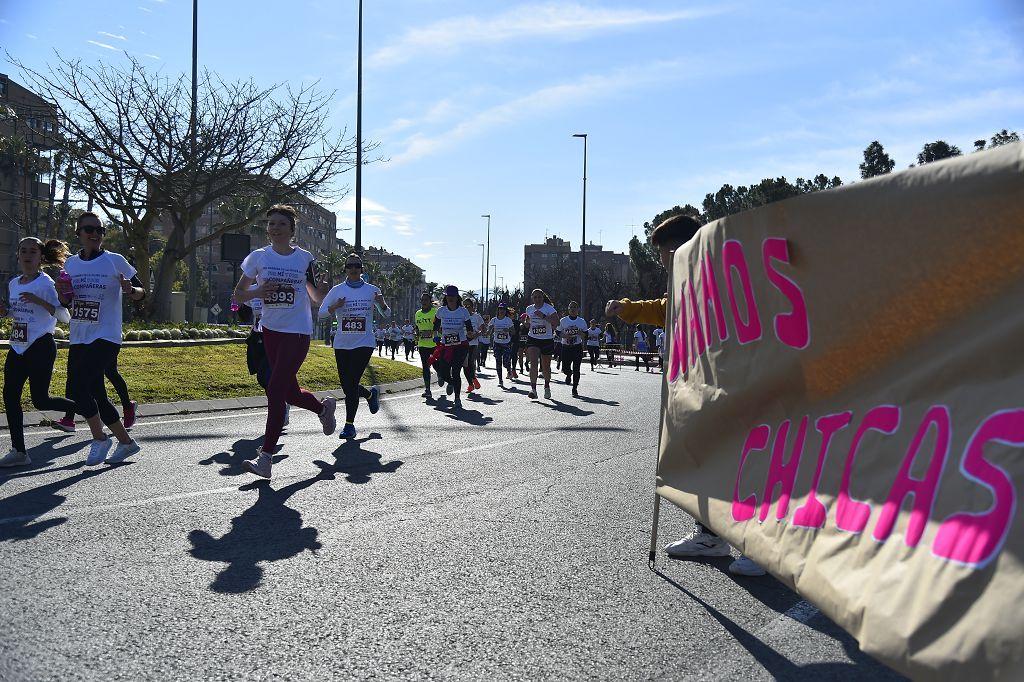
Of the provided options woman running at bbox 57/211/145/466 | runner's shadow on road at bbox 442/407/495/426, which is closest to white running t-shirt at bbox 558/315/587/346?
runner's shadow on road at bbox 442/407/495/426

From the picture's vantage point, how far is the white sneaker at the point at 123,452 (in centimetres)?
711

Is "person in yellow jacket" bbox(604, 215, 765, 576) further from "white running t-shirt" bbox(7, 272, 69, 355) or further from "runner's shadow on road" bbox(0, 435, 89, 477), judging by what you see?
"white running t-shirt" bbox(7, 272, 69, 355)

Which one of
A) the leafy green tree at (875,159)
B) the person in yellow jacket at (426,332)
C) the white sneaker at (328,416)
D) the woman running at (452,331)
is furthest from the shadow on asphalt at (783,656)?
the leafy green tree at (875,159)

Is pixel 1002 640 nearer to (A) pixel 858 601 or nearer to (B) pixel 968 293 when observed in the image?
(A) pixel 858 601

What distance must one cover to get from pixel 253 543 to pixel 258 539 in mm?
90

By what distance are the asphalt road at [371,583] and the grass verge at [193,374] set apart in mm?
5130

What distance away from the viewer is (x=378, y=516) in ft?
17.6

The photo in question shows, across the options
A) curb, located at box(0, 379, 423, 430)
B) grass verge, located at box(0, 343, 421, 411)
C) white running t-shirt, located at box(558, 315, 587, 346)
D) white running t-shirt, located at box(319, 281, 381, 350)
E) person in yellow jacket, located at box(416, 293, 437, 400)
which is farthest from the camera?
white running t-shirt, located at box(558, 315, 587, 346)

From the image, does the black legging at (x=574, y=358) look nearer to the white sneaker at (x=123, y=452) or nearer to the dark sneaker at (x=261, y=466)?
the white sneaker at (x=123, y=452)

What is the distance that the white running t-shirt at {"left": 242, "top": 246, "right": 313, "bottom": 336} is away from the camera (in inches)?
276

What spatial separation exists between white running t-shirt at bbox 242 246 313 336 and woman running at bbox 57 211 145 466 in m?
0.97

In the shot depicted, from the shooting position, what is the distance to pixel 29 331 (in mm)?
7145

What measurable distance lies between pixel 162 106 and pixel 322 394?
639 inches

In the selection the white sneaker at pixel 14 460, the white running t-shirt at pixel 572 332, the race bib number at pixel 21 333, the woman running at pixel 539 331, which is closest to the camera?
the white sneaker at pixel 14 460
